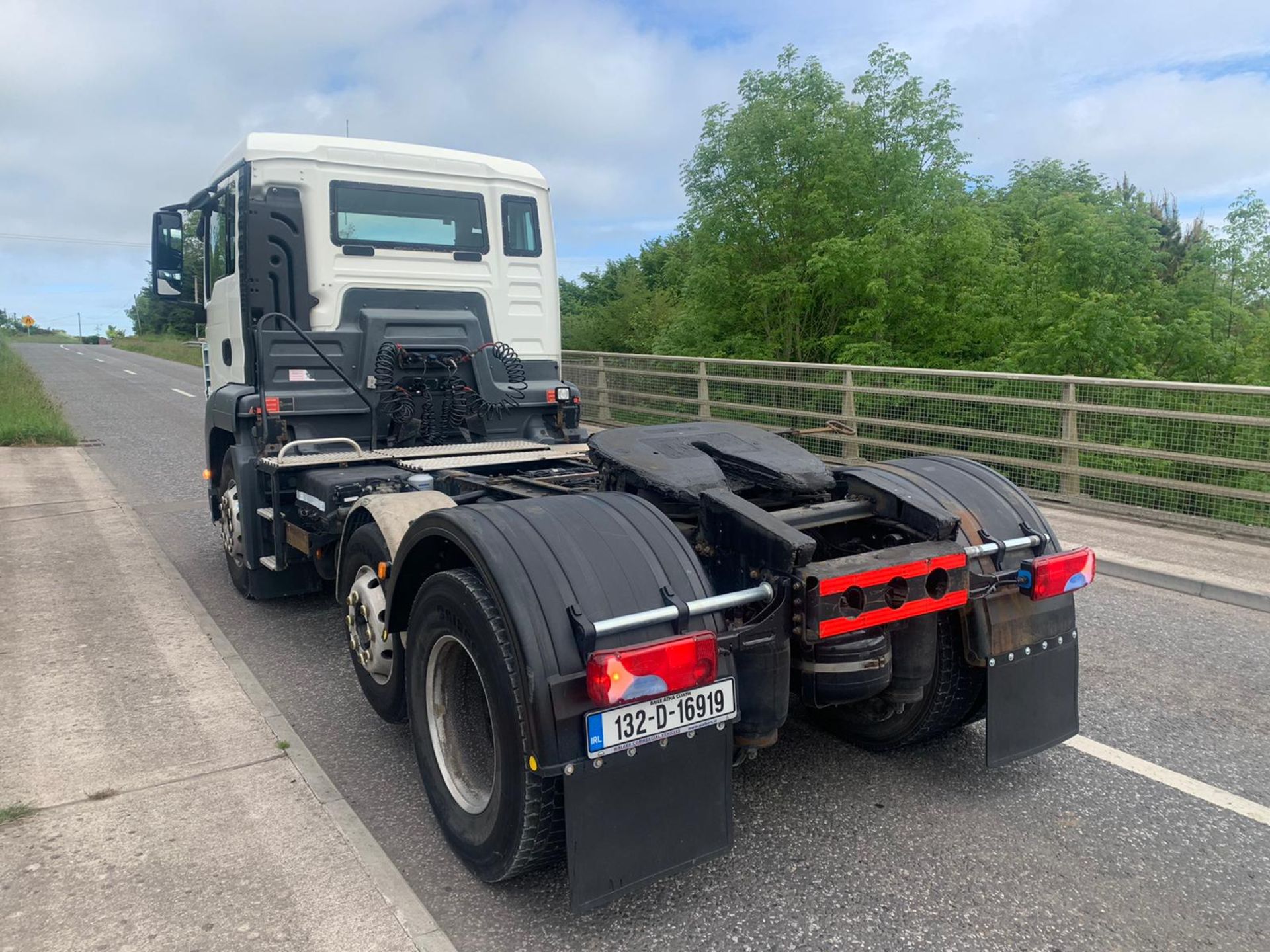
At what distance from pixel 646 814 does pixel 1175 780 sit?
2.35 metres

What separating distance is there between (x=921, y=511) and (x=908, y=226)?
16.6m

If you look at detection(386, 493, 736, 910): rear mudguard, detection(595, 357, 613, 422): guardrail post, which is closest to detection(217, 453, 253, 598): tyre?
detection(386, 493, 736, 910): rear mudguard

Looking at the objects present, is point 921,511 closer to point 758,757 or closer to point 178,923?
point 758,757

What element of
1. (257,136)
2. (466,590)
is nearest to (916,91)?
(257,136)

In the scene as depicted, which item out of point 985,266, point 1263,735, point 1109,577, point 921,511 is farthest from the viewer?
point 985,266

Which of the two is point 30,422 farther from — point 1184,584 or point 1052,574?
point 1052,574

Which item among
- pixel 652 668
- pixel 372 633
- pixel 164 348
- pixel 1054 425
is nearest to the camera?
pixel 652 668

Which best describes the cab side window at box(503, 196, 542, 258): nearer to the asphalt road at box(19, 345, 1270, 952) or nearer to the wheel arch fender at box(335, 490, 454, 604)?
the wheel arch fender at box(335, 490, 454, 604)

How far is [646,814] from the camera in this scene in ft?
8.60

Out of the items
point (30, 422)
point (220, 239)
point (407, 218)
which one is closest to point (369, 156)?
point (407, 218)

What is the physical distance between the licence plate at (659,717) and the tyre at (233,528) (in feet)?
13.0

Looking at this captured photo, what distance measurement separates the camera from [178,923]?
2.71 m

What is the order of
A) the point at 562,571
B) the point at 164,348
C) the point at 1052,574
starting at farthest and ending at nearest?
the point at 164,348 → the point at 1052,574 → the point at 562,571

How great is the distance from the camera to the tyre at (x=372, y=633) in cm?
385
